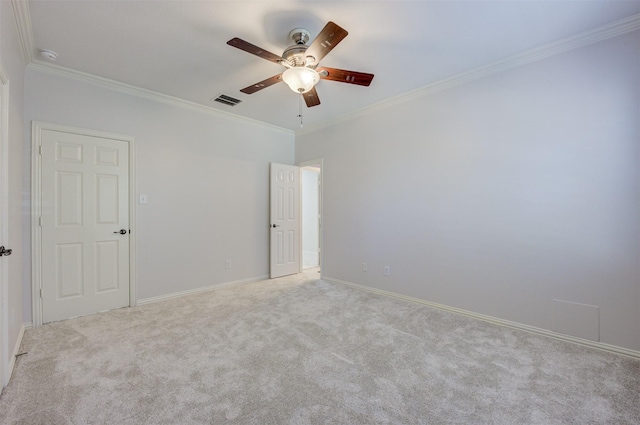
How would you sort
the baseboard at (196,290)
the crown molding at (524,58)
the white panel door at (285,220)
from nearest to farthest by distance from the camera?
the crown molding at (524,58) → the baseboard at (196,290) → the white panel door at (285,220)

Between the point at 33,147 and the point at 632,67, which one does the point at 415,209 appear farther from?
the point at 33,147

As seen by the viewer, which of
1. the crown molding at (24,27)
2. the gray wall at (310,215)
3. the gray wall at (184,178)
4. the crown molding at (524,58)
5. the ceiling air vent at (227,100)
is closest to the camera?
the crown molding at (24,27)

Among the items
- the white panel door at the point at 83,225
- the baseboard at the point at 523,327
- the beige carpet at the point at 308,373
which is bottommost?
the beige carpet at the point at 308,373

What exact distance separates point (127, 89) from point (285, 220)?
9.31 ft

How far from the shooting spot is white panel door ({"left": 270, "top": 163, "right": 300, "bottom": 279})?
4.79 metres

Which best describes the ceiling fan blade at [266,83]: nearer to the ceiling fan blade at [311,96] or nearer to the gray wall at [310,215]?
the ceiling fan blade at [311,96]

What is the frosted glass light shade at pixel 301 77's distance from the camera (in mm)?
2285

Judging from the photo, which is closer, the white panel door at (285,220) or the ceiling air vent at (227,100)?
the ceiling air vent at (227,100)

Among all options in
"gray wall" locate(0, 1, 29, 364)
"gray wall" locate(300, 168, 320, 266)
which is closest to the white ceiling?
"gray wall" locate(0, 1, 29, 364)

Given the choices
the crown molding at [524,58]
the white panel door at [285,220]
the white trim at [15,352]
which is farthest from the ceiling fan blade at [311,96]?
the white trim at [15,352]

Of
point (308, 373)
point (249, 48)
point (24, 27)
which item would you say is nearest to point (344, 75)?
point (249, 48)

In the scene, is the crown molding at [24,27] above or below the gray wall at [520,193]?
above

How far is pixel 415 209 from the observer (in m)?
3.57

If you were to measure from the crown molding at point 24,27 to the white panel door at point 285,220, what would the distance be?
9.70ft
